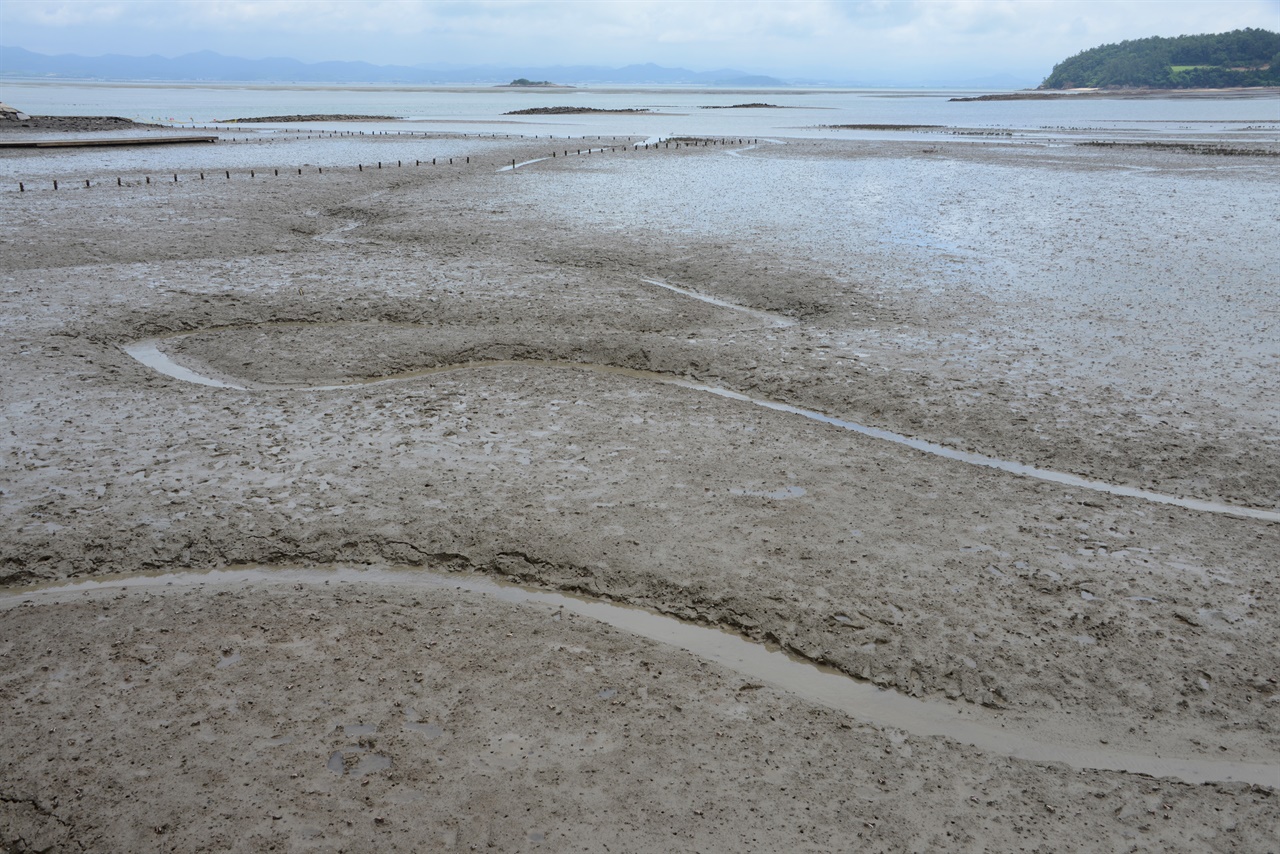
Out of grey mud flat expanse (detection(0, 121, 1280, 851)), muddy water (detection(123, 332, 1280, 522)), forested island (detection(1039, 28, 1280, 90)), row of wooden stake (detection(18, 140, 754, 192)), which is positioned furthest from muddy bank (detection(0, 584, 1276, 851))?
forested island (detection(1039, 28, 1280, 90))

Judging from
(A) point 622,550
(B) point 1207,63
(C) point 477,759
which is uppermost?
(B) point 1207,63

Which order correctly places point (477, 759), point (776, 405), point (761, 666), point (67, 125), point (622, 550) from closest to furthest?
point (477, 759) < point (761, 666) < point (622, 550) < point (776, 405) < point (67, 125)

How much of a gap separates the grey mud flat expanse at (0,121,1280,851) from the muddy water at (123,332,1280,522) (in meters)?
0.15

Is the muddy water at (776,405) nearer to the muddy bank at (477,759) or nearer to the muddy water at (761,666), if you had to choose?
the muddy water at (761,666)

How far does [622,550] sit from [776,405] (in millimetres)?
3976

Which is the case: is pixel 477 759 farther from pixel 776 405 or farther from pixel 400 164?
pixel 400 164

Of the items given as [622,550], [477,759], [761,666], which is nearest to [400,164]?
[622,550]

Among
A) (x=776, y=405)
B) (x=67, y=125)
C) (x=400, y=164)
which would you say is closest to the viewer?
(x=776, y=405)

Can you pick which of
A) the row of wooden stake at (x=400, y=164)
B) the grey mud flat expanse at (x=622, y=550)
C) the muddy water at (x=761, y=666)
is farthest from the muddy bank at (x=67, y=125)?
the muddy water at (x=761, y=666)

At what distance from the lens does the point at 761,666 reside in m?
5.92

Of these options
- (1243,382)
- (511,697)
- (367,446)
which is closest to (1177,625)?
(511,697)

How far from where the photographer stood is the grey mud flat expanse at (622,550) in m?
4.72

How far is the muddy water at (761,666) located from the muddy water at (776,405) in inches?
144

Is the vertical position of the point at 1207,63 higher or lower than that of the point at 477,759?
higher
